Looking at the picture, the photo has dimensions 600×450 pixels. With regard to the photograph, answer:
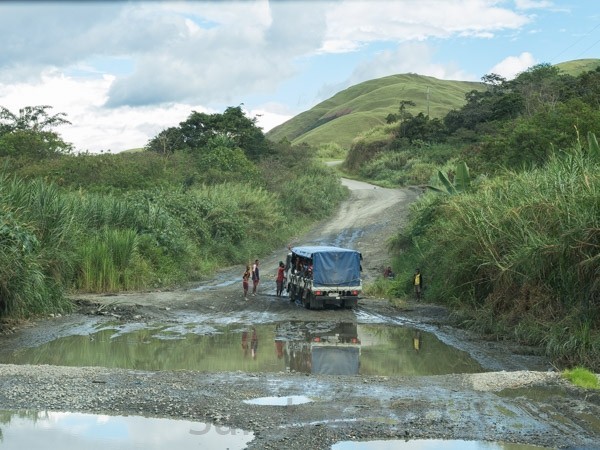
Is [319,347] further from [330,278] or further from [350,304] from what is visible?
[350,304]

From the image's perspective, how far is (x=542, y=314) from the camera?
18250mm

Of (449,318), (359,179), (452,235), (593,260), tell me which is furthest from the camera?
(359,179)

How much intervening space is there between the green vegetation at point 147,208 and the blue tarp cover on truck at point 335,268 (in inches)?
309

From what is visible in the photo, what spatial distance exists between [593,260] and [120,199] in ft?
73.8

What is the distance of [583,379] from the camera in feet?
42.4

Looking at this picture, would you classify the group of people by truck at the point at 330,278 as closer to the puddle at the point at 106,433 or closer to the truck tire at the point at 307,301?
the truck tire at the point at 307,301

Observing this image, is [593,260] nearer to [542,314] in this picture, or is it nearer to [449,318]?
[542,314]

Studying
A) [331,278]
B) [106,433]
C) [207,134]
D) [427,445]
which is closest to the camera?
[427,445]

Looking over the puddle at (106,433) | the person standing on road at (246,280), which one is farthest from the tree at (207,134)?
the puddle at (106,433)

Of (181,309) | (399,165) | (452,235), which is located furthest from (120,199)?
(399,165)

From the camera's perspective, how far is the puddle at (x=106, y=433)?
9.64 m

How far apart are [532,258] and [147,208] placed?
1943 cm

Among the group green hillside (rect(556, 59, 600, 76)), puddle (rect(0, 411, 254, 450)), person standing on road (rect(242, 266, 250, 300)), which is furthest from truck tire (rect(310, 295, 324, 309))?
green hillside (rect(556, 59, 600, 76))

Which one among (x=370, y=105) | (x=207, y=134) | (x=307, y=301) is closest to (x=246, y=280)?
(x=307, y=301)
